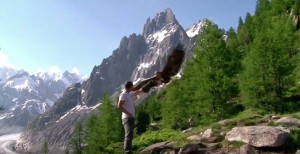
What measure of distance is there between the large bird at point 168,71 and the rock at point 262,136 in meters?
4.68

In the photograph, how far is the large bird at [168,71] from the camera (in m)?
10.9

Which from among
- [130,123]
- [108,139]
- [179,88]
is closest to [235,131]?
[130,123]

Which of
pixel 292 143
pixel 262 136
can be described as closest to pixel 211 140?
pixel 262 136

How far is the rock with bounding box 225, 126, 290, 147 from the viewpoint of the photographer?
13.4m

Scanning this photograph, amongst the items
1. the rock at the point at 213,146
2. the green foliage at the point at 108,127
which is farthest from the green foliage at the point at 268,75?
the green foliage at the point at 108,127

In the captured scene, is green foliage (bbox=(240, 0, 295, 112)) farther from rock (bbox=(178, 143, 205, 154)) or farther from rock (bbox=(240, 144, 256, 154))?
rock (bbox=(240, 144, 256, 154))

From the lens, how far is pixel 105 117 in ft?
166

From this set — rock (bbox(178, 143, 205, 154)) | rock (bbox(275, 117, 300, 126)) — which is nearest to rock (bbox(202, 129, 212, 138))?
rock (bbox(178, 143, 205, 154))

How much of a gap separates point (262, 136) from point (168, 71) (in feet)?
16.6

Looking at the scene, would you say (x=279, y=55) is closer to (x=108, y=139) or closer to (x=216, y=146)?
(x=216, y=146)

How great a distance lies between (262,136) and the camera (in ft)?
44.8

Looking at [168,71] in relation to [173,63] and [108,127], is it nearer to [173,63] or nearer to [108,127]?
[173,63]

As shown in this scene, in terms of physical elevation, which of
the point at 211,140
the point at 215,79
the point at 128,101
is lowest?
the point at 211,140

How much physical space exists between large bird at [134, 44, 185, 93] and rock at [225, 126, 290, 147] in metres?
4.68
